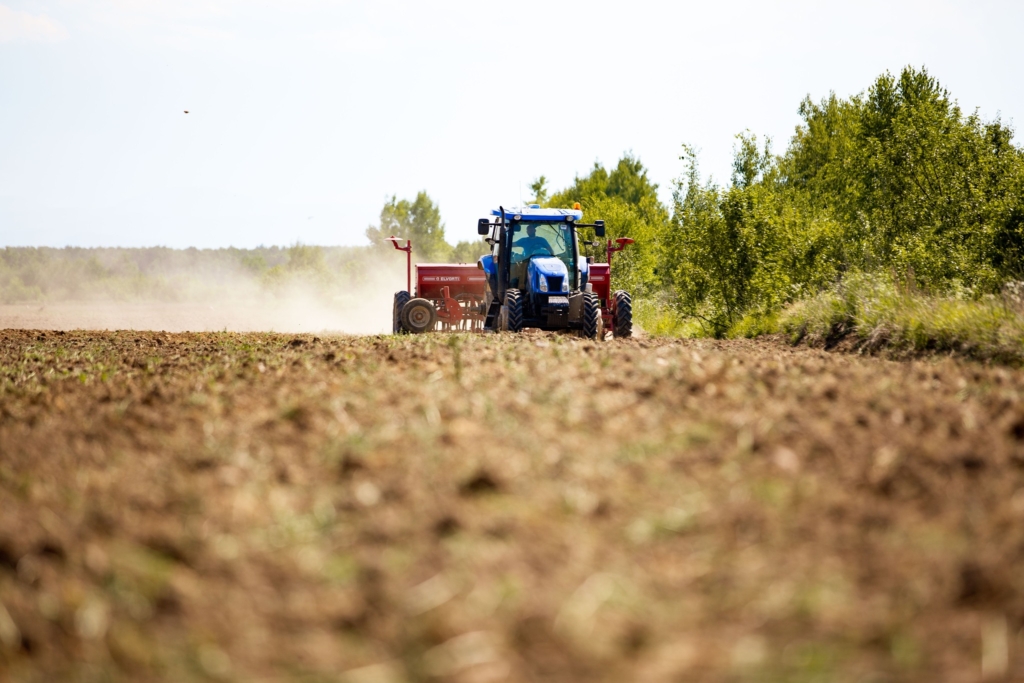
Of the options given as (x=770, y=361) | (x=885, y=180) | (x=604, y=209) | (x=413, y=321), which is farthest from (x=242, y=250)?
(x=770, y=361)

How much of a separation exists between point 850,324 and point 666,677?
12.8 metres

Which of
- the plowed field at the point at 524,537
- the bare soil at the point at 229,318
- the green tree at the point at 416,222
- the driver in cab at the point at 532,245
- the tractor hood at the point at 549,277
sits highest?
the green tree at the point at 416,222

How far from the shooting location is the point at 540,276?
16906 mm

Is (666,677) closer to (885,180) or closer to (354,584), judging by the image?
(354,584)

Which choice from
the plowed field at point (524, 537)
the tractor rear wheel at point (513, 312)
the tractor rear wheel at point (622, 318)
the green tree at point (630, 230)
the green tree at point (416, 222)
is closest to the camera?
the plowed field at point (524, 537)

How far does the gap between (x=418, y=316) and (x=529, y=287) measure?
3440 mm

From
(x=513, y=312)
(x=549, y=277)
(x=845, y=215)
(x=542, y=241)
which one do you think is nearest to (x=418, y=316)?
(x=542, y=241)

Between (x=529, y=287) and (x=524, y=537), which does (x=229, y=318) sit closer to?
(x=529, y=287)

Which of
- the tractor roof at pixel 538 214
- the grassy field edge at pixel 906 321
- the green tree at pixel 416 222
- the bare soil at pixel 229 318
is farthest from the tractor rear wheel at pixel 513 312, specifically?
the green tree at pixel 416 222

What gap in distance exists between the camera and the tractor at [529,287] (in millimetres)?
16797

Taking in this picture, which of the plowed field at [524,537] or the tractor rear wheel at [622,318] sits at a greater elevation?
the tractor rear wheel at [622,318]

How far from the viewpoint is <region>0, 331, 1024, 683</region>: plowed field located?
290 cm

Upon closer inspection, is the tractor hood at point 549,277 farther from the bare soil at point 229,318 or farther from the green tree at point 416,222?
the green tree at point 416,222

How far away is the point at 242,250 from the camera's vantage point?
395ft
